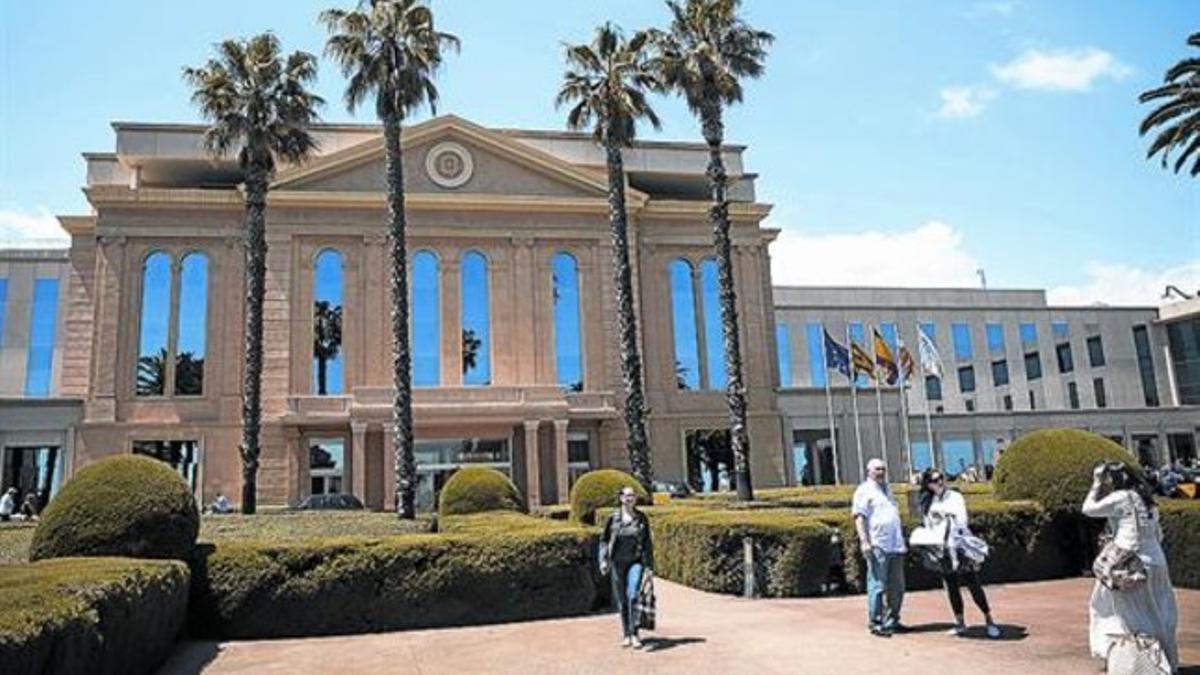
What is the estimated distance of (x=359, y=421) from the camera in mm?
35312

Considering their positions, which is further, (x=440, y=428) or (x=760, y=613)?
(x=440, y=428)

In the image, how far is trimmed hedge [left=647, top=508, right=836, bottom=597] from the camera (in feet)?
42.1

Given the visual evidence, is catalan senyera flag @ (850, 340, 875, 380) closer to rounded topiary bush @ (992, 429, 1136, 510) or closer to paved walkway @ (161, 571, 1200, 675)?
rounded topiary bush @ (992, 429, 1136, 510)

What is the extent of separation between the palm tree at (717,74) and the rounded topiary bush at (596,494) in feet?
16.2

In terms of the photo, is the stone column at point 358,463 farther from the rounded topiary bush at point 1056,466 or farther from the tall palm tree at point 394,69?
the rounded topiary bush at point 1056,466

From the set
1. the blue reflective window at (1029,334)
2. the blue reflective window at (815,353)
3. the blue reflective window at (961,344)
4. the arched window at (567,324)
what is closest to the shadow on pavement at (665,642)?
the arched window at (567,324)

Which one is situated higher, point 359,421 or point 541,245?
point 541,245

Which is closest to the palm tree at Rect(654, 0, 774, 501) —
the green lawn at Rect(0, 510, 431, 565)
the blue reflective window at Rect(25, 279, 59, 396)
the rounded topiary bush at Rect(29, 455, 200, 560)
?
the green lawn at Rect(0, 510, 431, 565)

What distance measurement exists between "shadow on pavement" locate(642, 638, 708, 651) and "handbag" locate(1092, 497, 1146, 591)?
13.5 feet

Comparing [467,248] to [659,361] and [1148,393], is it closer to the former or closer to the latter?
[659,361]

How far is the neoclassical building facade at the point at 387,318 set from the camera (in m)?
36.8

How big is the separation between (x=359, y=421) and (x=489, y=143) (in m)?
14.1

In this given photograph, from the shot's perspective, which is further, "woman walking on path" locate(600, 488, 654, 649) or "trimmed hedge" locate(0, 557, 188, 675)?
"woman walking on path" locate(600, 488, 654, 649)

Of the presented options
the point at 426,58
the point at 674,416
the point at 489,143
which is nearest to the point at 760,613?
the point at 426,58
